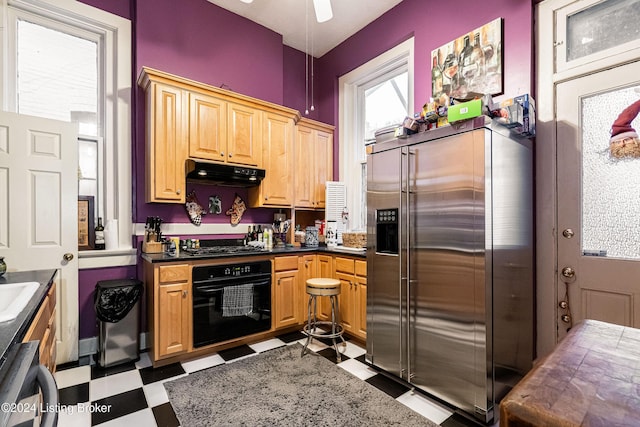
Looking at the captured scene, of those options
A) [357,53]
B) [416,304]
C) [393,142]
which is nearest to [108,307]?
[416,304]

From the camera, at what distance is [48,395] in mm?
829

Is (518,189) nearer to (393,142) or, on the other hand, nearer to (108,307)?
(393,142)

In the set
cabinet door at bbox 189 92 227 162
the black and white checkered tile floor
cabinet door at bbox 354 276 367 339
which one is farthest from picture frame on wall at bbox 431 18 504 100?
the black and white checkered tile floor

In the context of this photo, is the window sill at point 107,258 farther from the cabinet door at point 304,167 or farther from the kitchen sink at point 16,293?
the cabinet door at point 304,167

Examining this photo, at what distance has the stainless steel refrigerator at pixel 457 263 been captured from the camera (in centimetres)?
191

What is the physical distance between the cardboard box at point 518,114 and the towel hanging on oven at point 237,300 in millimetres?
2482

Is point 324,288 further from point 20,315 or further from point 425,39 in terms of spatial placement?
point 425,39

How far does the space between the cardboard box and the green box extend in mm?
189

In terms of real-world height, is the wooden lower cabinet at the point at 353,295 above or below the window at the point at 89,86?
below

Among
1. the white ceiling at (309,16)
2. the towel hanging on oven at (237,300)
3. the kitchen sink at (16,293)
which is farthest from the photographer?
the white ceiling at (309,16)

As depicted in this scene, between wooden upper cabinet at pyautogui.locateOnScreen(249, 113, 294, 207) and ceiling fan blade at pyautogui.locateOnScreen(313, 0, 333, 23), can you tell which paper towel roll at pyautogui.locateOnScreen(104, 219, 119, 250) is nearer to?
wooden upper cabinet at pyautogui.locateOnScreen(249, 113, 294, 207)

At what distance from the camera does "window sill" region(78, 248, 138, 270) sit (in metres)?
2.79

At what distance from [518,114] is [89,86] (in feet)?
12.3

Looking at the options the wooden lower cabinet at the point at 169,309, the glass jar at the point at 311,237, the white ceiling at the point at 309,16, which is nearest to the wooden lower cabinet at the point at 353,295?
the glass jar at the point at 311,237
